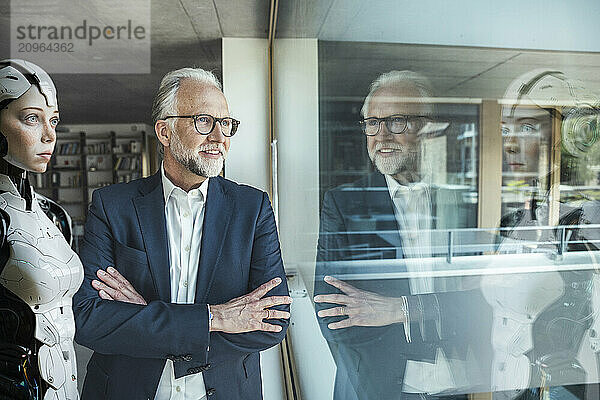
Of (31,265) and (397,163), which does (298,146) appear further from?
(397,163)

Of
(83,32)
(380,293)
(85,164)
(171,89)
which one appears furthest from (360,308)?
(85,164)

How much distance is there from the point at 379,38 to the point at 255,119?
1644 millimetres

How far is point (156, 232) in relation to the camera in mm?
1947

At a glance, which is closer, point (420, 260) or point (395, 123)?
point (420, 260)

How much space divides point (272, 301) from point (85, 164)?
7.28ft

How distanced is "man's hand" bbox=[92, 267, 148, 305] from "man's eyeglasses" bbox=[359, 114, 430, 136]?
1226 millimetres

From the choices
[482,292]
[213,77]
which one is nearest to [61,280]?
[213,77]

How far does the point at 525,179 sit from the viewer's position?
0.34 m

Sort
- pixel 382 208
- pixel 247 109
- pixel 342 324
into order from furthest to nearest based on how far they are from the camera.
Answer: pixel 247 109
pixel 342 324
pixel 382 208

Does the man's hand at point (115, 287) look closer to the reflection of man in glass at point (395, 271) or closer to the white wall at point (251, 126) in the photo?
the white wall at point (251, 126)

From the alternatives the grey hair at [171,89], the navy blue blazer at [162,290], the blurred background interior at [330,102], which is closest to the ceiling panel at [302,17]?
the blurred background interior at [330,102]

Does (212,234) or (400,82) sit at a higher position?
(400,82)

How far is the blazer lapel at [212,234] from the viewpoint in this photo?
1.91 m

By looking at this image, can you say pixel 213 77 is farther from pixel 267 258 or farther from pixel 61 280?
pixel 61 280
